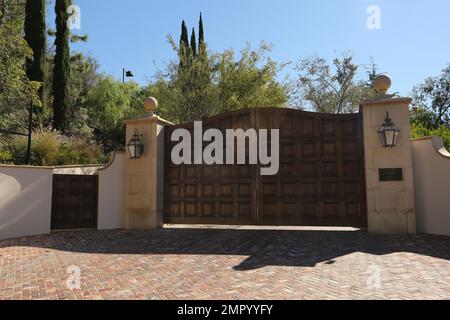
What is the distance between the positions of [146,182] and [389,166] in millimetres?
6500

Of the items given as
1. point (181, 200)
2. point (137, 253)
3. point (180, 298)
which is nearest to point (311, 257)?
point (180, 298)

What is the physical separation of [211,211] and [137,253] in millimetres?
3362

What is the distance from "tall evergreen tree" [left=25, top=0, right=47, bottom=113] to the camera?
19.1 metres

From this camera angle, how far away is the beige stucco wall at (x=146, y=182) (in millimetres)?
9789

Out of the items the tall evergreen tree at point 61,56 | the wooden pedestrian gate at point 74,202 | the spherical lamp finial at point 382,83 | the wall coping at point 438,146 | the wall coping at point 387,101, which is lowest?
the wooden pedestrian gate at point 74,202

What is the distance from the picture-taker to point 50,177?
9.34 m

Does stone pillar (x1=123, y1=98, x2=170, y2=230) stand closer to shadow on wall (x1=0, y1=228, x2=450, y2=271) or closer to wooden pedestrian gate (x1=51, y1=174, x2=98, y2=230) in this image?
shadow on wall (x1=0, y1=228, x2=450, y2=271)

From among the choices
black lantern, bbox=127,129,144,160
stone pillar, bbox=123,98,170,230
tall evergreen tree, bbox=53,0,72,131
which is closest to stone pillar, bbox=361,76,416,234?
stone pillar, bbox=123,98,170,230

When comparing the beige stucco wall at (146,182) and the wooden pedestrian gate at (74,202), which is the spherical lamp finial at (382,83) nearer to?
the beige stucco wall at (146,182)

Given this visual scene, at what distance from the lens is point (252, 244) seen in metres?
7.24

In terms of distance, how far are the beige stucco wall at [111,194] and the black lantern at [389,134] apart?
7.18 meters

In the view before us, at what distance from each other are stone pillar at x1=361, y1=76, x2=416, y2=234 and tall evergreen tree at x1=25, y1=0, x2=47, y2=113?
1801 cm

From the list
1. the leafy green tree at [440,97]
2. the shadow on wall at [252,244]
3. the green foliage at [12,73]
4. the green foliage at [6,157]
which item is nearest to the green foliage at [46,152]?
the green foliage at [6,157]

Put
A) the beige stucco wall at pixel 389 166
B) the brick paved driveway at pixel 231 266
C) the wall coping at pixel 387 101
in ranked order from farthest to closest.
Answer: the wall coping at pixel 387 101
the beige stucco wall at pixel 389 166
the brick paved driveway at pixel 231 266
